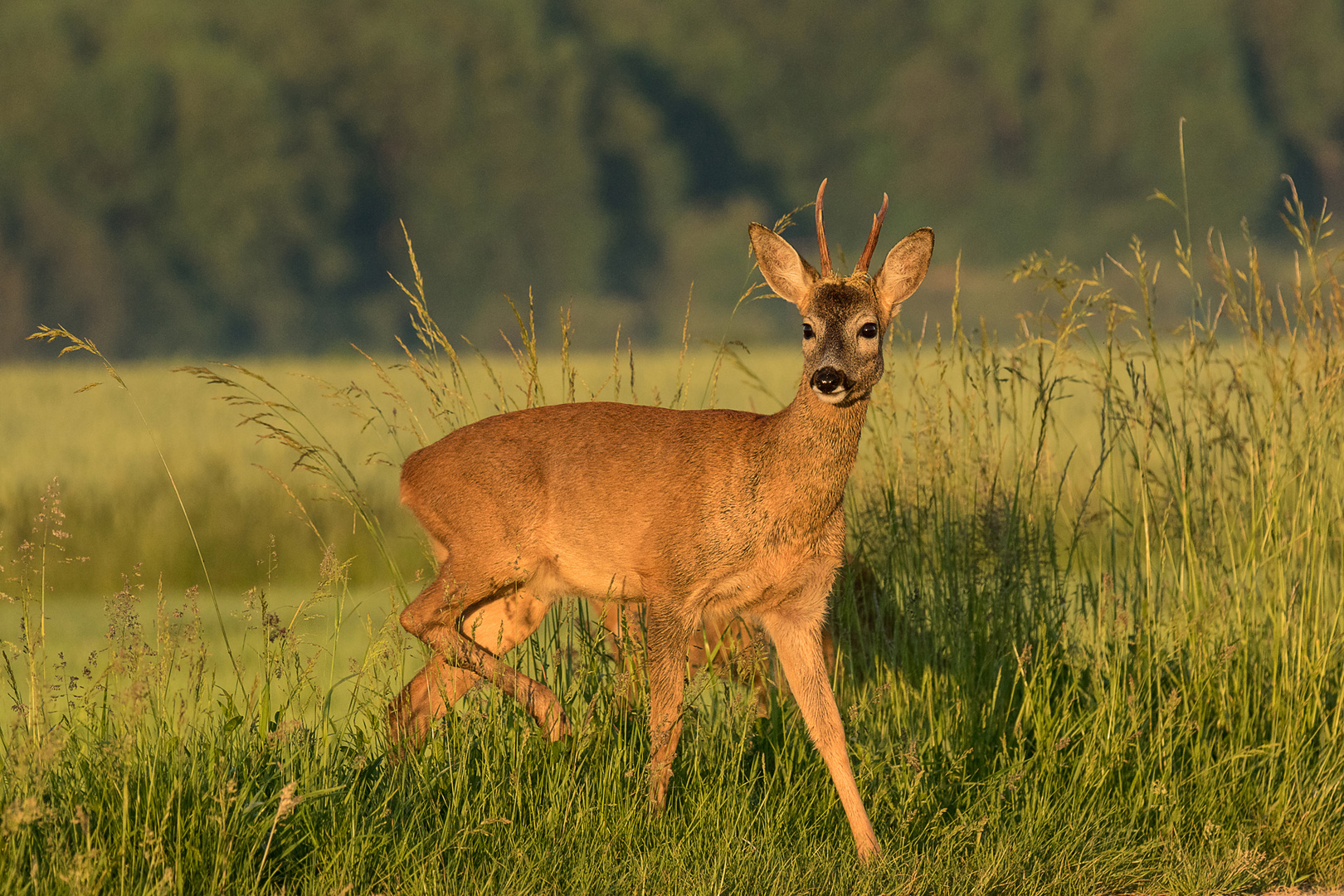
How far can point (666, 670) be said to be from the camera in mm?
5320

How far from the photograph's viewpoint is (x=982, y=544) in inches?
268

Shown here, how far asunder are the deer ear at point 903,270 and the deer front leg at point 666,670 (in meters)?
1.38

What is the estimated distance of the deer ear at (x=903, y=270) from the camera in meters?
5.48

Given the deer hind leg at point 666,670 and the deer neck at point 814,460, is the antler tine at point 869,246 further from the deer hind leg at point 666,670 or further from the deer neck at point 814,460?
the deer hind leg at point 666,670

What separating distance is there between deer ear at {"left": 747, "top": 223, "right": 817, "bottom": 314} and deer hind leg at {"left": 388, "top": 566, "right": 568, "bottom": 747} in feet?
4.95

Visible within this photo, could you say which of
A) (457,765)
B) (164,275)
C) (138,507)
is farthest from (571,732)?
(164,275)

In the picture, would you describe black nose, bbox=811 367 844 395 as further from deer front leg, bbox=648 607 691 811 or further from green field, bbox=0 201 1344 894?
green field, bbox=0 201 1344 894

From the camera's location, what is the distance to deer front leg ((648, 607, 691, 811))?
5242 mm

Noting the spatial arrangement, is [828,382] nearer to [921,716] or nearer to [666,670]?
[666,670]

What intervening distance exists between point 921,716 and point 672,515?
5.08 ft

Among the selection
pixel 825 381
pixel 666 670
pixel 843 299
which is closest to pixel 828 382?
pixel 825 381

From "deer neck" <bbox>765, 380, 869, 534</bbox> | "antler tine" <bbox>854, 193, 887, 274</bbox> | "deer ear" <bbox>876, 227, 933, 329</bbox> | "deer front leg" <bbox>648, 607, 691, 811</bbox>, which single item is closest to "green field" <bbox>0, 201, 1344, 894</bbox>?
"deer front leg" <bbox>648, 607, 691, 811</bbox>

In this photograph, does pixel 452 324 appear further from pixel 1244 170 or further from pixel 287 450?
pixel 287 450

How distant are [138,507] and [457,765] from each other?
38.2ft
